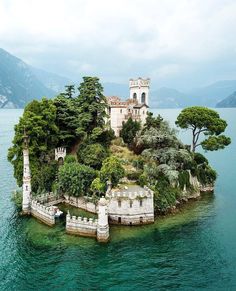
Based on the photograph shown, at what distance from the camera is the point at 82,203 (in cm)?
4106

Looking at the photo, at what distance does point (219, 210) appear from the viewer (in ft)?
133

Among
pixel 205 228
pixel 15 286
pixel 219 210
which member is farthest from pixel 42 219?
pixel 219 210

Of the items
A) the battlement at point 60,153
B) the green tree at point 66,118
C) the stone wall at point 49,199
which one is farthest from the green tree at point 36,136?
the stone wall at point 49,199

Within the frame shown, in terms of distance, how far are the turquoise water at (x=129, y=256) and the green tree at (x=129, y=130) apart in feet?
51.4

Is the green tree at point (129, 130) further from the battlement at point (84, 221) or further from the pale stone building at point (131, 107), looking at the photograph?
the battlement at point (84, 221)

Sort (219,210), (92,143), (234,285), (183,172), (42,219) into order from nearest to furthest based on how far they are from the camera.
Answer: (234,285)
(42,219)
(219,210)
(183,172)
(92,143)

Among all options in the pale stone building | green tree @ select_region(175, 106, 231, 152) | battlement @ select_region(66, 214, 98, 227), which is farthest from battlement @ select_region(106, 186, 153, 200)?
the pale stone building

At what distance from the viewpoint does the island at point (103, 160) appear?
3653 cm

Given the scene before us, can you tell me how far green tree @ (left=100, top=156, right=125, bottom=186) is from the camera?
3812 centimetres

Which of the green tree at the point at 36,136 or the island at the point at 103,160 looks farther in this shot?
the green tree at the point at 36,136

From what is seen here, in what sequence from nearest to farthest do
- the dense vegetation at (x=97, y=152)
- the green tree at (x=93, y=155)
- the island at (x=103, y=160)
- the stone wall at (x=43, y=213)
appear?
the stone wall at (x=43, y=213) → the island at (x=103, y=160) → the dense vegetation at (x=97, y=152) → the green tree at (x=93, y=155)

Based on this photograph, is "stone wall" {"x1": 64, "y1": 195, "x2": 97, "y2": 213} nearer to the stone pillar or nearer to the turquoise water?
the turquoise water

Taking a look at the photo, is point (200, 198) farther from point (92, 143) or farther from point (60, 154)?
point (60, 154)

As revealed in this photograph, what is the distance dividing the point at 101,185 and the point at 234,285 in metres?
18.5
